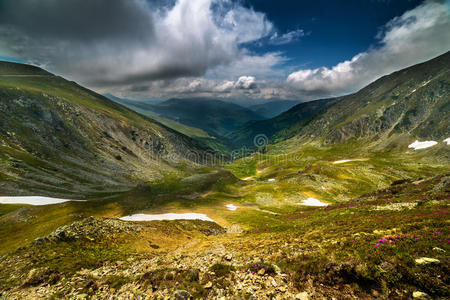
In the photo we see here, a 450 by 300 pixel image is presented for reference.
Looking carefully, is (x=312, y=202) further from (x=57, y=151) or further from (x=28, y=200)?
(x=57, y=151)

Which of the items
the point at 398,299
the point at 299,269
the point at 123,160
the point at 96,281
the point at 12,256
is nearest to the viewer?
the point at 398,299

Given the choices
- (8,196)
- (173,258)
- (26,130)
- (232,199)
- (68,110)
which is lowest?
(232,199)

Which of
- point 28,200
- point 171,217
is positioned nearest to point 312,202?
point 171,217

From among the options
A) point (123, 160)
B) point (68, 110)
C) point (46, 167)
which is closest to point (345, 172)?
point (123, 160)

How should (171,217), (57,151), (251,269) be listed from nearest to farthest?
(251,269) → (171,217) → (57,151)

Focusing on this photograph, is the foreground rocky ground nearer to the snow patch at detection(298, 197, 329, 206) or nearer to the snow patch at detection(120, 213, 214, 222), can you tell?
the snow patch at detection(120, 213, 214, 222)

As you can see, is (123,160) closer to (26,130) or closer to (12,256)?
(26,130)

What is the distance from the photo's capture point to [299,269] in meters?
17.0

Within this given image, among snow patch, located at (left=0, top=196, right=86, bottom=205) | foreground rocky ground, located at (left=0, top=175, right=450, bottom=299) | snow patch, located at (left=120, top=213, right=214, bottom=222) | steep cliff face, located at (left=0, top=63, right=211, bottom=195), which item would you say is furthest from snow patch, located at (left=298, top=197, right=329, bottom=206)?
snow patch, located at (left=0, top=196, right=86, bottom=205)

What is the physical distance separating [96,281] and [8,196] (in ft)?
344

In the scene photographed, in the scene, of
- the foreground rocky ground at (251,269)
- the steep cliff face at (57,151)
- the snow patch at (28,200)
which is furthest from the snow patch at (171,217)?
the steep cliff face at (57,151)

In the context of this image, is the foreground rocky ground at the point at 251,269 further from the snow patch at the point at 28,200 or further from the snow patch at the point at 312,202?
the snow patch at the point at 28,200

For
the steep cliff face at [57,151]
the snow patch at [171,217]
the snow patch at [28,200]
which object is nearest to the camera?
the snow patch at [171,217]

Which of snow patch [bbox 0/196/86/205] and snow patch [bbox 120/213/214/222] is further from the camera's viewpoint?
snow patch [bbox 0/196/86/205]
